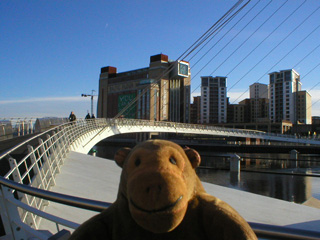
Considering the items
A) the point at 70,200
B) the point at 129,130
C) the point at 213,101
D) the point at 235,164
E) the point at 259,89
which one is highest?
the point at 259,89

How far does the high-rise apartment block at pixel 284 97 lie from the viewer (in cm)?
8488

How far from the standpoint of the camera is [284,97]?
87188 millimetres

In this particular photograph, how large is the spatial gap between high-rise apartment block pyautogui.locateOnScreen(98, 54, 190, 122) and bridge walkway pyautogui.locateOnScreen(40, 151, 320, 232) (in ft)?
213

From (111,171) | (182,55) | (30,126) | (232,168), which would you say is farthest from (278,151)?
(111,171)

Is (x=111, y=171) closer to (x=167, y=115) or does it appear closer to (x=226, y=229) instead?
(x=226, y=229)

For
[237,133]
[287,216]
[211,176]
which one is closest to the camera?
[287,216]

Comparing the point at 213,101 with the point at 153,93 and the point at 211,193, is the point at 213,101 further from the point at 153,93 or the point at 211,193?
the point at 211,193

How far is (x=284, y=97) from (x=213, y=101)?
2279cm

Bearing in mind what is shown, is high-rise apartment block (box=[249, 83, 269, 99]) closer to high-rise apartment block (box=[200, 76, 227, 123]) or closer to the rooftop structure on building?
the rooftop structure on building

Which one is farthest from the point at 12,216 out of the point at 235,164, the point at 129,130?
the point at 129,130

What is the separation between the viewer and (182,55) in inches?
603

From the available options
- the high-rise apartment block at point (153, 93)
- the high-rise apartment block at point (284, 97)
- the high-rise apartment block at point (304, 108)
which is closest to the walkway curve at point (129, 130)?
Answer: the high-rise apartment block at point (153, 93)

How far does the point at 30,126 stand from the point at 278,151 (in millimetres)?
34263

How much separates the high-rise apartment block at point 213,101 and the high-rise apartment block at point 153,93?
45.8ft
